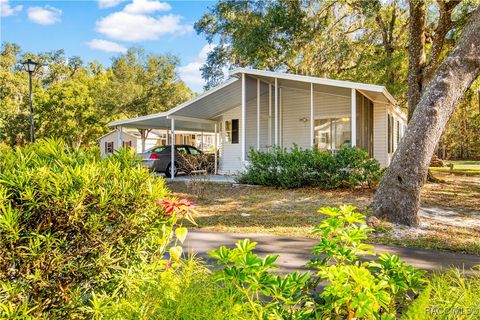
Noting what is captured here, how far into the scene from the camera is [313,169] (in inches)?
436

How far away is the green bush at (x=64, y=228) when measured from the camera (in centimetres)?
166

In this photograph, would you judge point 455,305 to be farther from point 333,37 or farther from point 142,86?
point 142,86

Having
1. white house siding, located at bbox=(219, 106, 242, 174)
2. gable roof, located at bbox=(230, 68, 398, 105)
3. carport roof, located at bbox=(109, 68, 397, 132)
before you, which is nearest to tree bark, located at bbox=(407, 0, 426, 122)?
carport roof, located at bbox=(109, 68, 397, 132)

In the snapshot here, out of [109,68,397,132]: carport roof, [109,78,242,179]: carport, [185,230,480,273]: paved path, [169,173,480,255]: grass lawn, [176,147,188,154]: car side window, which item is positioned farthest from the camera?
[176,147,188,154]: car side window

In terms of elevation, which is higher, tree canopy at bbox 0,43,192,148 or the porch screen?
Answer: tree canopy at bbox 0,43,192,148

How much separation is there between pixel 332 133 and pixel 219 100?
16.3 ft

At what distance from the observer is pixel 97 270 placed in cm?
189

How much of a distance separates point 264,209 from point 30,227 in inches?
258

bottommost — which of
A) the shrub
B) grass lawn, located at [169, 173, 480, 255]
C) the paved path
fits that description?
the paved path

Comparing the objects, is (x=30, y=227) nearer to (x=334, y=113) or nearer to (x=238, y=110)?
(x=334, y=113)

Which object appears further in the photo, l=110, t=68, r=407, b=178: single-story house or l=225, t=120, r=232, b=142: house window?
l=225, t=120, r=232, b=142: house window

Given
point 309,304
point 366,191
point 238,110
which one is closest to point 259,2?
point 238,110

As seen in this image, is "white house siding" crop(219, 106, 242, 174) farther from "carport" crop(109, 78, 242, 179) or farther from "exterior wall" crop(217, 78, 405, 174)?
"carport" crop(109, 78, 242, 179)

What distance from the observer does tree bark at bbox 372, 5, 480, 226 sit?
5.93m
